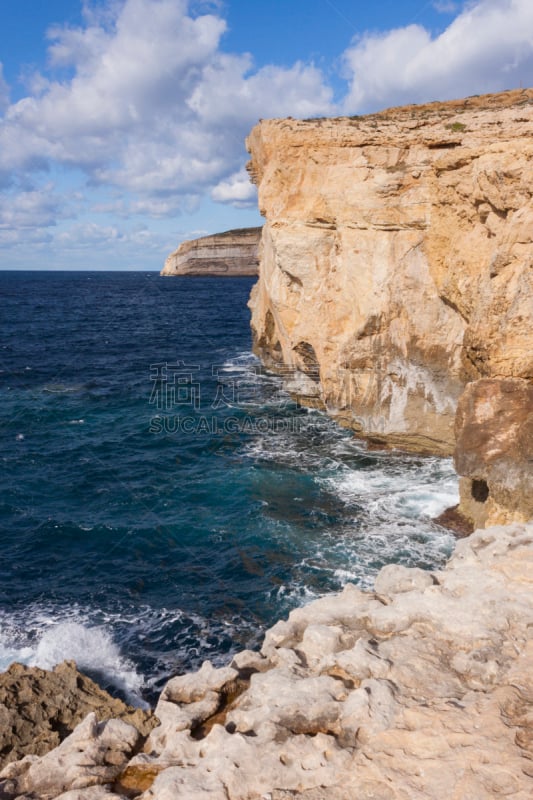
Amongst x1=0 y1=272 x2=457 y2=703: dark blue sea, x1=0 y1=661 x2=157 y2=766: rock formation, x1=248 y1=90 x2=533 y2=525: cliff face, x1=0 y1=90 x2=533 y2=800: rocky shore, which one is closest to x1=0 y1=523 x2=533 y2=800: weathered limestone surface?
x1=0 y1=90 x2=533 y2=800: rocky shore

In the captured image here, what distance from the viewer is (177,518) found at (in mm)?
20375

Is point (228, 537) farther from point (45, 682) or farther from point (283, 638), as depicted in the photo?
point (283, 638)

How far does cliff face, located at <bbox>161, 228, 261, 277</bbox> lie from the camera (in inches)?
5920

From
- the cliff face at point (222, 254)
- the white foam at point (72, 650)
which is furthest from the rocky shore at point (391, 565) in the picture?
the cliff face at point (222, 254)

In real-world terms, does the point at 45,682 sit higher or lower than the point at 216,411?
lower

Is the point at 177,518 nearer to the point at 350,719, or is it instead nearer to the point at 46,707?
the point at 46,707

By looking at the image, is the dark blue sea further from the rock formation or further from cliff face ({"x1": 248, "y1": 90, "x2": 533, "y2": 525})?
cliff face ({"x1": 248, "y1": 90, "x2": 533, "y2": 525})

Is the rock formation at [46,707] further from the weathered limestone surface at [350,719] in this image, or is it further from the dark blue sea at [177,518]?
the weathered limestone surface at [350,719]

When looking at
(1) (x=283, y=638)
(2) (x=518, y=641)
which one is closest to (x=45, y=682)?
(1) (x=283, y=638)

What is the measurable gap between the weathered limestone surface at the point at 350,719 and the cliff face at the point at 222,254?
142594 millimetres

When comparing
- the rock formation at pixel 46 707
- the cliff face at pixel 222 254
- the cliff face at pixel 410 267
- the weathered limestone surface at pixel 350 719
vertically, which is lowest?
the rock formation at pixel 46 707

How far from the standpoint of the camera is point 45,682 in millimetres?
12203

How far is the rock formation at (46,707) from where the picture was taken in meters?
10.4

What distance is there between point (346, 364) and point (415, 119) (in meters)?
10.9
